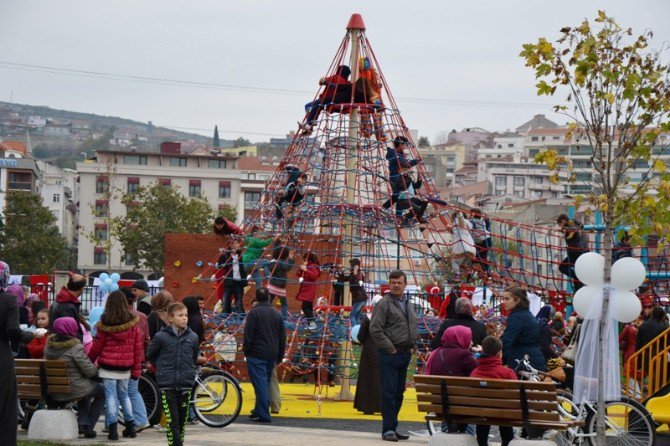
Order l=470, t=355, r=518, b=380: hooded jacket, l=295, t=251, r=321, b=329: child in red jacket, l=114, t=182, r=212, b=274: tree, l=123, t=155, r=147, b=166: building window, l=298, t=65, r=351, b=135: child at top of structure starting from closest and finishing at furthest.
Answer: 1. l=470, t=355, r=518, b=380: hooded jacket
2. l=295, t=251, r=321, b=329: child in red jacket
3. l=298, t=65, r=351, b=135: child at top of structure
4. l=114, t=182, r=212, b=274: tree
5. l=123, t=155, r=147, b=166: building window

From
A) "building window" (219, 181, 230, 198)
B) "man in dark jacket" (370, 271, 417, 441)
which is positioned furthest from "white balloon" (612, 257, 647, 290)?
"building window" (219, 181, 230, 198)

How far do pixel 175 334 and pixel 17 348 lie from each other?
144 inches

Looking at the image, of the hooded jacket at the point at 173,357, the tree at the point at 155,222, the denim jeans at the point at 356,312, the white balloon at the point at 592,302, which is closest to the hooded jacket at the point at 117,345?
the hooded jacket at the point at 173,357

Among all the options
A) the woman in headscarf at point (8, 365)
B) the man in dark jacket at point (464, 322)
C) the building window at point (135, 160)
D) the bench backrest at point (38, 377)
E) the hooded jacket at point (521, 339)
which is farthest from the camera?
the building window at point (135, 160)

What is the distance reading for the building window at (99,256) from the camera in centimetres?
11032

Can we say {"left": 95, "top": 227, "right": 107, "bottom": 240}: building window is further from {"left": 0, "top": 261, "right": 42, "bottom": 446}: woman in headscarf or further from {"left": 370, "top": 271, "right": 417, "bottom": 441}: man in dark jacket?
{"left": 0, "top": 261, "right": 42, "bottom": 446}: woman in headscarf

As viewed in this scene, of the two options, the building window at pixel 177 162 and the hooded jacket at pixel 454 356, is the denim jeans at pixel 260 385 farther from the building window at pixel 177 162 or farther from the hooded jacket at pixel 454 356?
the building window at pixel 177 162

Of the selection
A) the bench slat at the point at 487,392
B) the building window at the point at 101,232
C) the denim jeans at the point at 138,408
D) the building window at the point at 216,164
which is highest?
the building window at the point at 216,164

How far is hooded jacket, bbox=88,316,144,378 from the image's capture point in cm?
1362

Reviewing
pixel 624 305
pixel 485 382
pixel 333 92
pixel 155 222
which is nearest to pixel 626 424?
pixel 624 305

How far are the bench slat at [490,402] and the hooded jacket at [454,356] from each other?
19.7 inches

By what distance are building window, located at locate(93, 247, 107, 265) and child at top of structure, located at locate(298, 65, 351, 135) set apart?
91847 millimetres

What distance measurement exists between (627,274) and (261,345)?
17.0ft

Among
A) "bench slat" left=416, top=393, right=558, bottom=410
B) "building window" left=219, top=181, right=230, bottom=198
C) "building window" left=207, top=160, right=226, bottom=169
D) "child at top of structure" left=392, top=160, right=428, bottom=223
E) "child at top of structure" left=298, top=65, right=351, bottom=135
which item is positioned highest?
"building window" left=207, top=160, right=226, bottom=169
